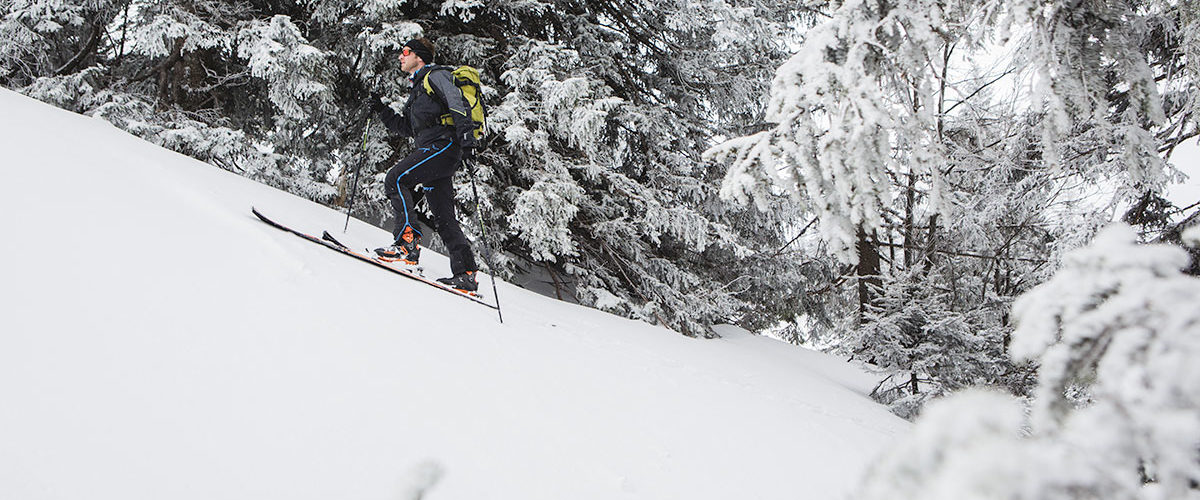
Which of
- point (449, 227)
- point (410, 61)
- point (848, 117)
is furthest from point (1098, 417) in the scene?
point (410, 61)

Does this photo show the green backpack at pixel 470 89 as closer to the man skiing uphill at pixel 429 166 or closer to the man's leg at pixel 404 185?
the man skiing uphill at pixel 429 166

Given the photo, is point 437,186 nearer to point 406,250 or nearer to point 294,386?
point 406,250

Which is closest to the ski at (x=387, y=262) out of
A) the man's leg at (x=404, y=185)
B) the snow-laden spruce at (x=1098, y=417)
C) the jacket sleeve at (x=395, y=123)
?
the man's leg at (x=404, y=185)

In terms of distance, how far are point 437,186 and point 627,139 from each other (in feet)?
12.9

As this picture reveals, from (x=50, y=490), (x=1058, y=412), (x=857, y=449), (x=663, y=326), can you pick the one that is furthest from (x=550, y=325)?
(x=1058, y=412)

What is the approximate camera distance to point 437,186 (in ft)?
17.3

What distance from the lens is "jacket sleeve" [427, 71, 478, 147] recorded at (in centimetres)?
478

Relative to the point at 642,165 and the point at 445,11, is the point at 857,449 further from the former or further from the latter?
the point at 445,11

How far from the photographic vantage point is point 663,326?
7453 millimetres

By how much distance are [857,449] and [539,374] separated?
1.75 m

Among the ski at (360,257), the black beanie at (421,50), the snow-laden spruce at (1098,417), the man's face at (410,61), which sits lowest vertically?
the ski at (360,257)

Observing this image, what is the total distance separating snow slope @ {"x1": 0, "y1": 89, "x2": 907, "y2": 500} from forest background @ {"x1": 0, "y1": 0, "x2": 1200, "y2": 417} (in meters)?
1.83

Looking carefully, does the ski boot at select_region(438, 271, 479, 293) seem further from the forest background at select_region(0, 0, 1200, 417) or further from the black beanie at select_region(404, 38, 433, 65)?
the black beanie at select_region(404, 38, 433, 65)

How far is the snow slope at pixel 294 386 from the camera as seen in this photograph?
1.86 m
